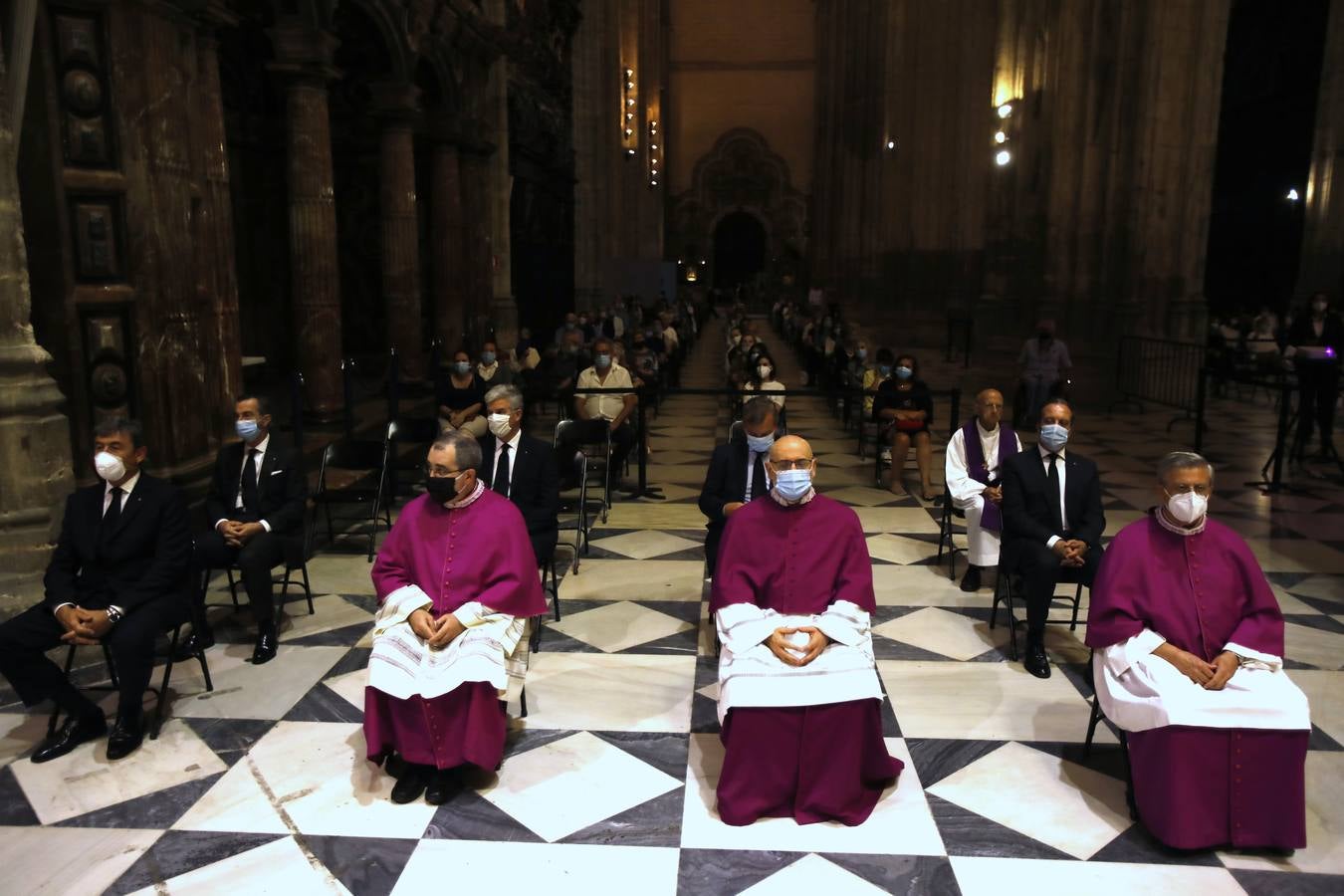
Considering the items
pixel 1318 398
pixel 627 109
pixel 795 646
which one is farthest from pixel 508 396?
pixel 627 109

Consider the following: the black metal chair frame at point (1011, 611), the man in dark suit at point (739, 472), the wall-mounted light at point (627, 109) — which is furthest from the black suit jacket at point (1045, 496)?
the wall-mounted light at point (627, 109)

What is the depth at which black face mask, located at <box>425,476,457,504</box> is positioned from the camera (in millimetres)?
4484

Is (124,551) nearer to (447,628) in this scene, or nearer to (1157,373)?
(447,628)

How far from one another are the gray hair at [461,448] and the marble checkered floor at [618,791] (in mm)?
1273

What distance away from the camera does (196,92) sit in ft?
25.3

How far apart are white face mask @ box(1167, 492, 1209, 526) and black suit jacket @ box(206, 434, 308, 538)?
4.38 metres

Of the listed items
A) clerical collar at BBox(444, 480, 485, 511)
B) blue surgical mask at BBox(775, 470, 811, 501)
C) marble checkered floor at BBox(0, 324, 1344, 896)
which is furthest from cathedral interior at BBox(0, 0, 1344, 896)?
blue surgical mask at BBox(775, 470, 811, 501)

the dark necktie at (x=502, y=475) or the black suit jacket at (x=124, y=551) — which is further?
the dark necktie at (x=502, y=475)

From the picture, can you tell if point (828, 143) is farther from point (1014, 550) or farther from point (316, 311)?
point (1014, 550)

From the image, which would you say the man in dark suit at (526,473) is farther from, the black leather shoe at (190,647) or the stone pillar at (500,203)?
the stone pillar at (500,203)

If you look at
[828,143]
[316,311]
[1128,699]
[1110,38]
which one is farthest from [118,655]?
[828,143]

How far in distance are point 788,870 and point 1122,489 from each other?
24.2 feet

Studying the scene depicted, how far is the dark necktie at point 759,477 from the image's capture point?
19.5 feet

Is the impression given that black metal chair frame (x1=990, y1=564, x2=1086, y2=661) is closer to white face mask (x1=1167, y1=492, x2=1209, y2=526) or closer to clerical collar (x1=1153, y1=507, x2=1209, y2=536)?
clerical collar (x1=1153, y1=507, x2=1209, y2=536)
